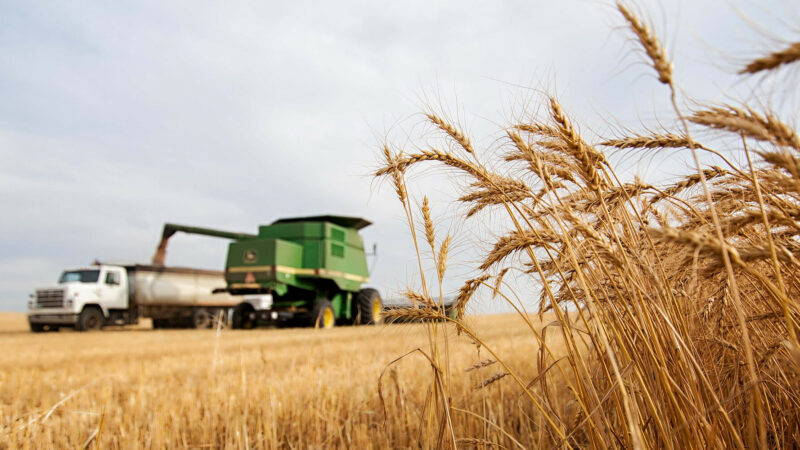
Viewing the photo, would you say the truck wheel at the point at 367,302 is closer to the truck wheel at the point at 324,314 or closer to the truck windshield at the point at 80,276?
the truck wheel at the point at 324,314

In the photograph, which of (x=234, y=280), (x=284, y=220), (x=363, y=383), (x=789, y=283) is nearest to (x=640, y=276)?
(x=789, y=283)

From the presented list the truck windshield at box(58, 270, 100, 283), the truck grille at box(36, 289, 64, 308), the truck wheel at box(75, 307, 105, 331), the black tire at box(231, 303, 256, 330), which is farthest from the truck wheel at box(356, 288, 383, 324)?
the truck grille at box(36, 289, 64, 308)

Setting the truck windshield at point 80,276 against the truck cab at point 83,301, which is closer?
the truck cab at point 83,301

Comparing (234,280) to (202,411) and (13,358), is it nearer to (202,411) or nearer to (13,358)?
(13,358)

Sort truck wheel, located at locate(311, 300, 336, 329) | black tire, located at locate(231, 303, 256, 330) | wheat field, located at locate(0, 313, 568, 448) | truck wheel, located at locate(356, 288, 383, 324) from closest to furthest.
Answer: wheat field, located at locate(0, 313, 568, 448)
truck wheel, located at locate(311, 300, 336, 329)
black tire, located at locate(231, 303, 256, 330)
truck wheel, located at locate(356, 288, 383, 324)

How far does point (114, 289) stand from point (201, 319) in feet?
12.0

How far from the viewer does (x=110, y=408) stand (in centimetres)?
367

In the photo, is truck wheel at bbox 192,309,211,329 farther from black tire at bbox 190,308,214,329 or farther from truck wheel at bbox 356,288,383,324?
truck wheel at bbox 356,288,383,324

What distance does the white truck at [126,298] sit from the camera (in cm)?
1869

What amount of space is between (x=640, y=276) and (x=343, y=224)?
17.0 meters

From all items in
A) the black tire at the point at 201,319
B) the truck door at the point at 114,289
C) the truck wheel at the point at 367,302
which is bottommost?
the black tire at the point at 201,319

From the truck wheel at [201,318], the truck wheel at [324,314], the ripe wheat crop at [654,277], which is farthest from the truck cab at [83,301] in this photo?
the ripe wheat crop at [654,277]

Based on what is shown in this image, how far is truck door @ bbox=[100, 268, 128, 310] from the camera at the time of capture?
19.6 meters

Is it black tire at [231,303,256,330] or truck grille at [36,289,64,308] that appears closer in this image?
black tire at [231,303,256,330]
